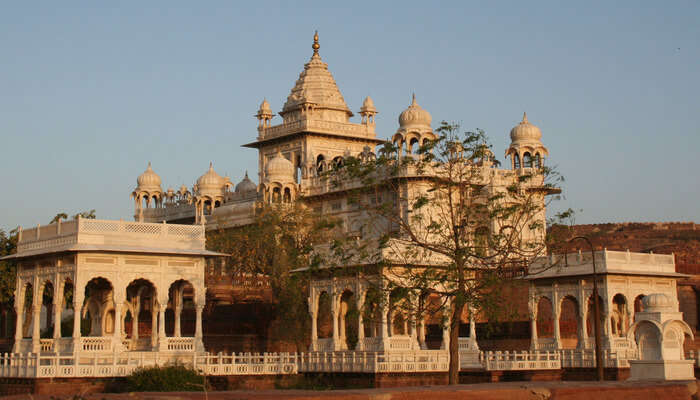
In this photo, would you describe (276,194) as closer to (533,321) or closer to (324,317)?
(324,317)

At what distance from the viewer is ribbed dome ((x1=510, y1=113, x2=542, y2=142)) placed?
59.3 m

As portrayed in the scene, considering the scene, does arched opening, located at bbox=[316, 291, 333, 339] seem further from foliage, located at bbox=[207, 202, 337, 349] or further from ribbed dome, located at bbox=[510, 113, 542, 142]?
ribbed dome, located at bbox=[510, 113, 542, 142]

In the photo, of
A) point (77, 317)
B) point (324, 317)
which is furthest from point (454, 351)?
point (324, 317)

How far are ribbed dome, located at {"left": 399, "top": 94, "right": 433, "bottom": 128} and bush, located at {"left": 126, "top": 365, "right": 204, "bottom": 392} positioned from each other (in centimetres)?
2661

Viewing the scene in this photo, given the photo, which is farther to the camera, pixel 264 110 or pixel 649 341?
pixel 264 110

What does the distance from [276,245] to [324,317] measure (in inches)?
301

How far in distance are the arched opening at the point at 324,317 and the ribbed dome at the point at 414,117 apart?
14.3 metres

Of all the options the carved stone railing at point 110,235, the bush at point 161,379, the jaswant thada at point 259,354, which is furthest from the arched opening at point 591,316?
the bush at point 161,379

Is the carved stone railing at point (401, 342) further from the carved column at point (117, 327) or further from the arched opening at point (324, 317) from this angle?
the carved column at point (117, 327)

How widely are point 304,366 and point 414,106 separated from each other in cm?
2394

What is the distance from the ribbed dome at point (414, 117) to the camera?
56.3m

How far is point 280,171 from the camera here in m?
62.4

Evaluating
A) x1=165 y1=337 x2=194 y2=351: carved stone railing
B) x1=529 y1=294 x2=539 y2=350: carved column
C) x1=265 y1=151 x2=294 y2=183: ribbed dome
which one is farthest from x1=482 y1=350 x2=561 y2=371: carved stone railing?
x1=265 y1=151 x2=294 y2=183: ribbed dome

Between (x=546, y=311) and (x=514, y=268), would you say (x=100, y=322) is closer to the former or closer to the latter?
(x=514, y=268)
